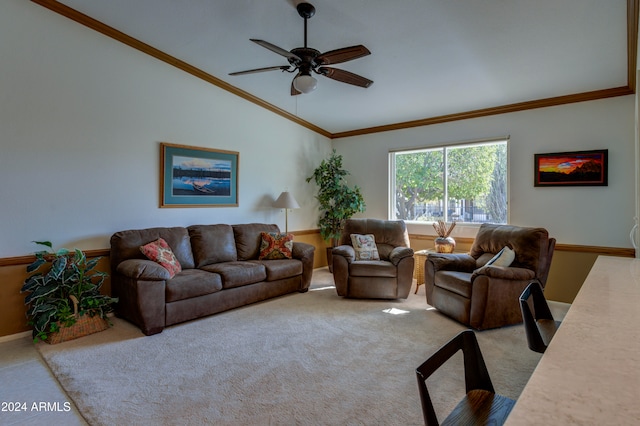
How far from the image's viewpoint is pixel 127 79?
3768mm

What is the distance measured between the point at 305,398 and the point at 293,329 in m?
1.16

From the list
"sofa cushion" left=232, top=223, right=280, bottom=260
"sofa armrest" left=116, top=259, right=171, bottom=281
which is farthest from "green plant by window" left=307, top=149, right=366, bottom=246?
"sofa armrest" left=116, top=259, right=171, bottom=281

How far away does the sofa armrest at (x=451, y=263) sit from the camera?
3.76m

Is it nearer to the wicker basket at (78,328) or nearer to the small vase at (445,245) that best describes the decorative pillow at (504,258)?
the small vase at (445,245)

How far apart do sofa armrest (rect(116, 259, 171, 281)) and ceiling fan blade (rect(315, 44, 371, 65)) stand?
2474 mm

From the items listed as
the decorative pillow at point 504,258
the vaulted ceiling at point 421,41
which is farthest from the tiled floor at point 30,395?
the decorative pillow at point 504,258

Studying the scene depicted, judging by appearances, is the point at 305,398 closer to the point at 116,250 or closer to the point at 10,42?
the point at 116,250

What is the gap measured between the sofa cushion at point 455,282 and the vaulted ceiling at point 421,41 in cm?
→ 230

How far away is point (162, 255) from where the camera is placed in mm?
3506

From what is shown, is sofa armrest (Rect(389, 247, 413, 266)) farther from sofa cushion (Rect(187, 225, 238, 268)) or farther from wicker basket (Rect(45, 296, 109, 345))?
wicker basket (Rect(45, 296, 109, 345))

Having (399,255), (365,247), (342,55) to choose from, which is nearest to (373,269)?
(399,255)

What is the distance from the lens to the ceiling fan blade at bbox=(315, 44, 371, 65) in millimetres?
2509

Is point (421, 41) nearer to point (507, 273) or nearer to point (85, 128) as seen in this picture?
point (507, 273)

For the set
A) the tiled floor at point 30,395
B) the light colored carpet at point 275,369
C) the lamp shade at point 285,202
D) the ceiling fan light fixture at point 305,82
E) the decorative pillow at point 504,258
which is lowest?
the tiled floor at point 30,395
